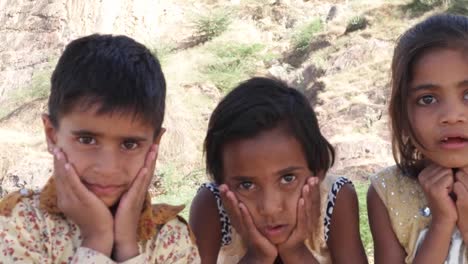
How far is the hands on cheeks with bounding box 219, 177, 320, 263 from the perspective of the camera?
2254mm

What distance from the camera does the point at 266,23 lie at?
13.8m

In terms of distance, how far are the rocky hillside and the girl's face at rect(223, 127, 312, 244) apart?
4.67m

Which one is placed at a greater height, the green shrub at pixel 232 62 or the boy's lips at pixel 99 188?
the green shrub at pixel 232 62

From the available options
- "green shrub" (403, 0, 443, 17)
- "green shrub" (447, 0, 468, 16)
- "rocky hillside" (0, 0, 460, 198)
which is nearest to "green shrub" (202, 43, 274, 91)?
"rocky hillside" (0, 0, 460, 198)

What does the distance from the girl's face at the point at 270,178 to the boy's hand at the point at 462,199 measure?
500 mm

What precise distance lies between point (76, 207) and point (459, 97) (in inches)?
49.7

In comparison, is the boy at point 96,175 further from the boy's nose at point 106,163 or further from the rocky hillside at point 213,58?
the rocky hillside at point 213,58

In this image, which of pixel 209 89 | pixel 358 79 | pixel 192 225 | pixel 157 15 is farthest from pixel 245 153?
pixel 157 15

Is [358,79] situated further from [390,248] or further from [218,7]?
[390,248]

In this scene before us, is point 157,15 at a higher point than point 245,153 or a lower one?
higher

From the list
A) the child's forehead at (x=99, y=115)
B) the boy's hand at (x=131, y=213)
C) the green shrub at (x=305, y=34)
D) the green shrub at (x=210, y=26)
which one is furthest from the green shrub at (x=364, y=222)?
the green shrub at (x=210, y=26)

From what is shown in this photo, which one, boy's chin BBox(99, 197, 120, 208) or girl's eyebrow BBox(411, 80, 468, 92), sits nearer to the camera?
boy's chin BBox(99, 197, 120, 208)

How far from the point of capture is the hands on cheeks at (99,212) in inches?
76.2

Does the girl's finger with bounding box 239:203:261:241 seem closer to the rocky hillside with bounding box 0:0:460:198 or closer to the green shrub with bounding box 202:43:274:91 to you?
the rocky hillside with bounding box 0:0:460:198
